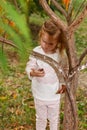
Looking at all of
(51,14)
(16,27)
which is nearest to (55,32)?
(51,14)

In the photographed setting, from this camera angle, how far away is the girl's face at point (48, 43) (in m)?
2.30

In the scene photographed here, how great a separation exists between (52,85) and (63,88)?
26cm

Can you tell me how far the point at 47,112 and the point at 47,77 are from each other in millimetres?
401

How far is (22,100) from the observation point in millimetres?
4172

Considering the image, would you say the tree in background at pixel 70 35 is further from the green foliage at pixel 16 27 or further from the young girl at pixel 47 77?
the green foliage at pixel 16 27

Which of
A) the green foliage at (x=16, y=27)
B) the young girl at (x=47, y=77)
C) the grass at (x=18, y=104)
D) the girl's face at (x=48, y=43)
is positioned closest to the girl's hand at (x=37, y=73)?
the young girl at (x=47, y=77)

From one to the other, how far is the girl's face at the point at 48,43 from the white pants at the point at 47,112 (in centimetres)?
48

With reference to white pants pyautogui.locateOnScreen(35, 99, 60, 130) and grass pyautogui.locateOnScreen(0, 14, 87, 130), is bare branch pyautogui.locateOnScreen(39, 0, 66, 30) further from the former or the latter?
grass pyautogui.locateOnScreen(0, 14, 87, 130)

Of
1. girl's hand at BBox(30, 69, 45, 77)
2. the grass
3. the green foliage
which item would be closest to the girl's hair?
girl's hand at BBox(30, 69, 45, 77)

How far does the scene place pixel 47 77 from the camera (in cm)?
258

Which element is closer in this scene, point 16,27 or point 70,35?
point 16,27

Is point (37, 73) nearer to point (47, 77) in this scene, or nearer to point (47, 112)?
point (47, 77)

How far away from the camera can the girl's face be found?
2.30 metres

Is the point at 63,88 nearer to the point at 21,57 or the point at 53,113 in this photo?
the point at 53,113
